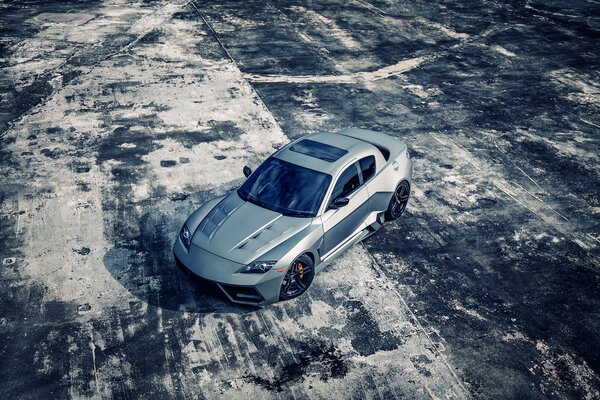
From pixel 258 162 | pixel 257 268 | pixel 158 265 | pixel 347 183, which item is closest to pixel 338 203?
pixel 347 183

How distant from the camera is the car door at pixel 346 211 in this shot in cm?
763

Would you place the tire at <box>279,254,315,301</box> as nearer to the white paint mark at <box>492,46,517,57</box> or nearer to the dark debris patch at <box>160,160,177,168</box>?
the dark debris patch at <box>160,160,177,168</box>

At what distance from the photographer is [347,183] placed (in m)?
8.02

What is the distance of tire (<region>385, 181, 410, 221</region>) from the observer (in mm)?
8867

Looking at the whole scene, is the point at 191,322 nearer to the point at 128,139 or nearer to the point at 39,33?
the point at 128,139

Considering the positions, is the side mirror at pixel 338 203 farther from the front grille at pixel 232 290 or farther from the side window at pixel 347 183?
the front grille at pixel 232 290

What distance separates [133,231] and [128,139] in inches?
126

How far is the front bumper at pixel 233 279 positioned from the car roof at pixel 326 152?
178 cm

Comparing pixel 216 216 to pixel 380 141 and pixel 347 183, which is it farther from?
pixel 380 141

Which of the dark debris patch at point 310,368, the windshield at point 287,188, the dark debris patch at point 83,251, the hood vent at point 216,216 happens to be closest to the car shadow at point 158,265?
the dark debris patch at point 83,251

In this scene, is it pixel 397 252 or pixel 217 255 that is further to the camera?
pixel 397 252

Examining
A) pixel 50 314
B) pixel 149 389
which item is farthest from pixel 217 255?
pixel 50 314

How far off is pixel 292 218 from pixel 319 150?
1.35 m

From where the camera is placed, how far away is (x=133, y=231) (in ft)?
29.0
